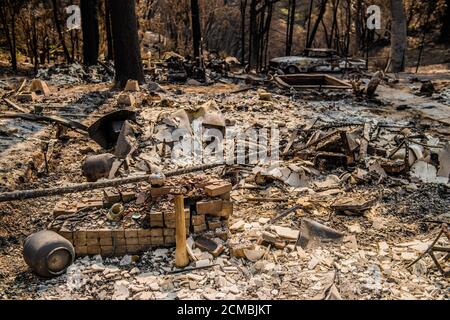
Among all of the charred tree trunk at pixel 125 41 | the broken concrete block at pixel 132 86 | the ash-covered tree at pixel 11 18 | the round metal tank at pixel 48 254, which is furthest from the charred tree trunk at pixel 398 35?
the round metal tank at pixel 48 254

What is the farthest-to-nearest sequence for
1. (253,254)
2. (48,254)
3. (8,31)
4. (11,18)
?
(11,18) → (8,31) → (253,254) → (48,254)

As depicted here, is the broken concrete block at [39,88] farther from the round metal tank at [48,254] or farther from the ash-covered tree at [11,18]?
the round metal tank at [48,254]

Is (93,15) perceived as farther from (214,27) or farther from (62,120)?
(214,27)

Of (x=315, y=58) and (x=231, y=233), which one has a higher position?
(x=315, y=58)

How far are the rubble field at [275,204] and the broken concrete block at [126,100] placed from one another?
0.03 metres

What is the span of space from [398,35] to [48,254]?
16548 millimetres

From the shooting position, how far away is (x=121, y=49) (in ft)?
36.8

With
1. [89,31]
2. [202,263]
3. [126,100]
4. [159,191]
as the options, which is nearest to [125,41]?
[126,100]

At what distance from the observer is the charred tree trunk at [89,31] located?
1534cm

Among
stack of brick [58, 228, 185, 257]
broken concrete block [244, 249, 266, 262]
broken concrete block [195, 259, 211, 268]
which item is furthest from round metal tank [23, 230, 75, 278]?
broken concrete block [244, 249, 266, 262]

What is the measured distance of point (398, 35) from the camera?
16.8 metres

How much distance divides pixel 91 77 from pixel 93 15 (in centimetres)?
317

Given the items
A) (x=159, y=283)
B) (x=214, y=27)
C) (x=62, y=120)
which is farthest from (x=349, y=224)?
(x=214, y=27)

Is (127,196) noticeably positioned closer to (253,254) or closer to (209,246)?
(209,246)
